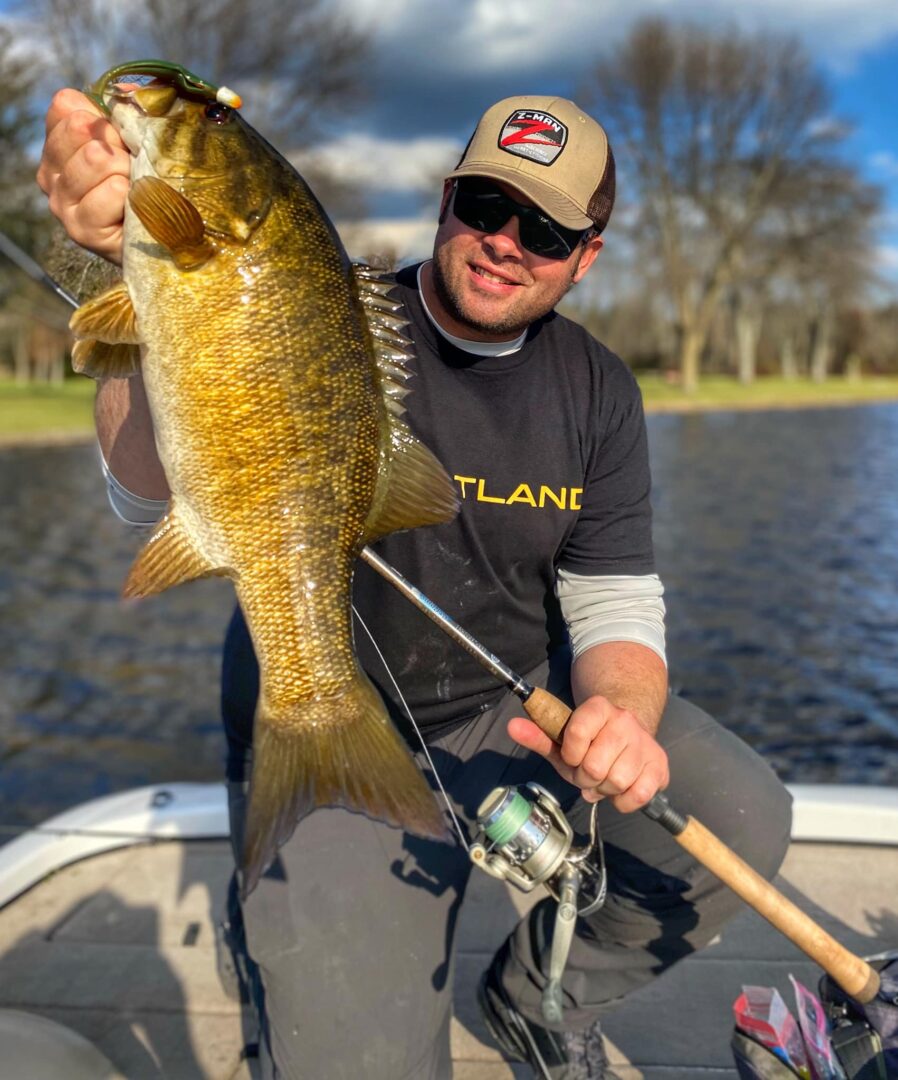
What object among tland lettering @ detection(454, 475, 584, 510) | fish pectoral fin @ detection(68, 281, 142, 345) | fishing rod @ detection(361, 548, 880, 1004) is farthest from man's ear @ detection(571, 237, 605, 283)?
fish pectoral fin @ detection(68, 281, 142, 345)

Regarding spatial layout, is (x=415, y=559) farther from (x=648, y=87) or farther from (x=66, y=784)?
(x=648, y=87)

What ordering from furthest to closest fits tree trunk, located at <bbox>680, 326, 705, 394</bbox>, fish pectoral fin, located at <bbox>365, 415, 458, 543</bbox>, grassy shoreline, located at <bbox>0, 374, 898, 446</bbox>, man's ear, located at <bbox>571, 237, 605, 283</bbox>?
tree trunk, located at <bbox>680, 326, 705, 394</bbox>
grassy shoreline, located at <bbox>0, 374, 898, 446</bbox>
man's ear, located at <bbox>571, 237, 605, 283</bbox>
fish pectoral fin, located at <bbox>365, 415, 458, 543</bbox>

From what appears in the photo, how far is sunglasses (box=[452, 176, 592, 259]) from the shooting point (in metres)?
2.58

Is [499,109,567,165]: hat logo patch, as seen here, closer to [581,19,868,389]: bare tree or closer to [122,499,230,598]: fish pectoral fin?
[122,499,230,598]: fish pectoral fin

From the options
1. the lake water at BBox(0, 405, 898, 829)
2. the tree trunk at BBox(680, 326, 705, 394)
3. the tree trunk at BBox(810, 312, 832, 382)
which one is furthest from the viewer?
the tree trunk at BBox(810, 312, 832, 382)

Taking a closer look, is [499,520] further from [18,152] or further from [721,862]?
[18,152]

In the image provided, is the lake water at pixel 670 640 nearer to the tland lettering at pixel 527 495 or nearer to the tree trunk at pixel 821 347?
the tland lettering at pixel 527 495

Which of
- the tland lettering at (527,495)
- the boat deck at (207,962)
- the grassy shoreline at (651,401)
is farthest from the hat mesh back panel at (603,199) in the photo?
the grassy shoreline at (651,401)

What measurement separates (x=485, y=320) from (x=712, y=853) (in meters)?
1.37

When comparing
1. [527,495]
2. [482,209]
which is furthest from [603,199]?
[527,495]

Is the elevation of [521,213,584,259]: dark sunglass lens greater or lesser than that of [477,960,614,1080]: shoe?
greater

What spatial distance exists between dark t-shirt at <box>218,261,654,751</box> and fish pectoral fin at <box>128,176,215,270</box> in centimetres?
88

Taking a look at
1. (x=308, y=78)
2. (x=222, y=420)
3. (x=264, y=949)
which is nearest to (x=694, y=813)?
(x=264, y=949)

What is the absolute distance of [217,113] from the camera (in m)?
1.93
